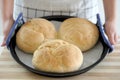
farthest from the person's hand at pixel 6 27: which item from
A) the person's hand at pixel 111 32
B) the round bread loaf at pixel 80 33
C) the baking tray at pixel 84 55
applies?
the person's hand at pixel 111 32

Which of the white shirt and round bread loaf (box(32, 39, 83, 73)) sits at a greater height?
the white shirt

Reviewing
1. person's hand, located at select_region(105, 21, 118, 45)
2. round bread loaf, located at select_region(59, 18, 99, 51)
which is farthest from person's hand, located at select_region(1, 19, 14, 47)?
person's hand, located at select_region(105, 21, 118, 45)

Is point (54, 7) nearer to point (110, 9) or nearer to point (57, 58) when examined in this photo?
point (110, 9)

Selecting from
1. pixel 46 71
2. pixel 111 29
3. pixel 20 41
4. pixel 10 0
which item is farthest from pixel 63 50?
pixel 10 0

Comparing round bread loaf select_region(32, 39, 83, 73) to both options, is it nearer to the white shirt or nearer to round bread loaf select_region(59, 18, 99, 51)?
round bread loaf select_region(59, 18, 99, 51)

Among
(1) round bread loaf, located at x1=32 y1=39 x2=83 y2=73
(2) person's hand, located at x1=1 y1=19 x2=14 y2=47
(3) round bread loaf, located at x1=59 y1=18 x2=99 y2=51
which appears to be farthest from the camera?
(2) person's hand, located at x1=1 y1=19 x2=14 y2=47
